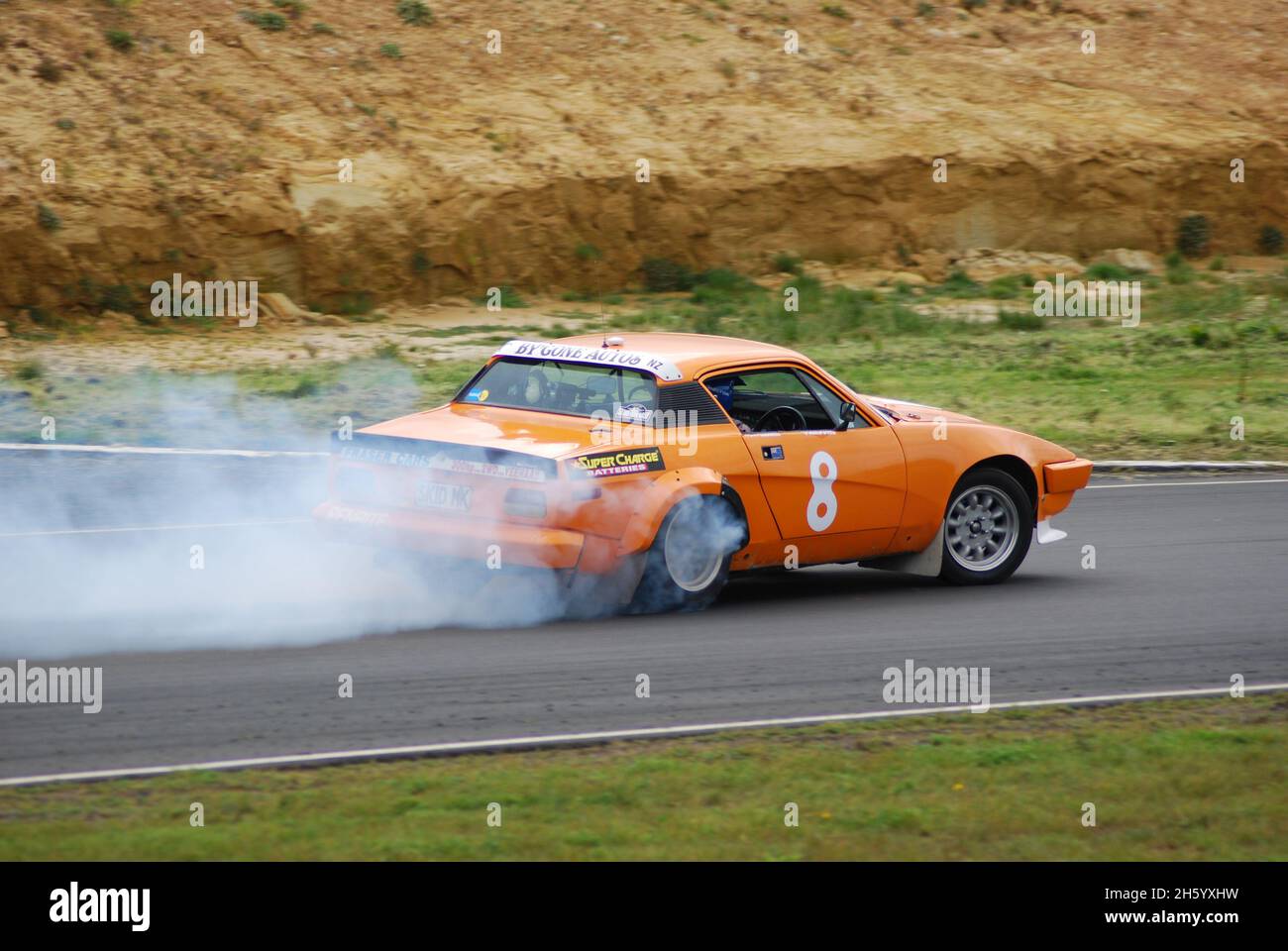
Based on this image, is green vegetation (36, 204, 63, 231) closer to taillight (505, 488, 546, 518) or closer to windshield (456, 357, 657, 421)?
windshield (456, 357, 657, 421)

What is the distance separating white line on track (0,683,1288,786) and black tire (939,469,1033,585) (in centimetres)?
259

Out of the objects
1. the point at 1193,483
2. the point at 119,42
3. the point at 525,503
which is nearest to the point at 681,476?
the point at 525,503

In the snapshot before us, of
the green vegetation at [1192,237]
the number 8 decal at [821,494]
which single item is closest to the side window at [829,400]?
the number 8 decal at [821,494]

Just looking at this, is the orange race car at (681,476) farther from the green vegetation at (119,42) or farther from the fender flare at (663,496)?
the green vegetation at (119,42)

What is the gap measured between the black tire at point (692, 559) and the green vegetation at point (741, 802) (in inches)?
84.6

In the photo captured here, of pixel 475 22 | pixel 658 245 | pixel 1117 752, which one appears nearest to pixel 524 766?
pixel 1117 752

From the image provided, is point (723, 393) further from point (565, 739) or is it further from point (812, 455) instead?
point (565, 739)

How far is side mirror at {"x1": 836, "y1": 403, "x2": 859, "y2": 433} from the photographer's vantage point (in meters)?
10.2

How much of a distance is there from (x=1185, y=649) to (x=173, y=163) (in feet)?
72.9

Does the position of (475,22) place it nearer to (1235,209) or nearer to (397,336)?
(397,336)

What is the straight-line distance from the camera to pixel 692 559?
9.57 m

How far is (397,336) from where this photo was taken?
84.4ft

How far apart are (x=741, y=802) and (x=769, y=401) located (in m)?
4.39

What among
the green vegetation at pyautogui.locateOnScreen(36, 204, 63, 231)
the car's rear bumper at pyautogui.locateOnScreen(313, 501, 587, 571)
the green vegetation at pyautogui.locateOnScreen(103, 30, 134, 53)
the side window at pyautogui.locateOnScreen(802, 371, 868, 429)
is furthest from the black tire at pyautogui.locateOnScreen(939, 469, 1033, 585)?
the green vegetation at pyautogui.locateOnScreen(103, 30, 134, 53)
